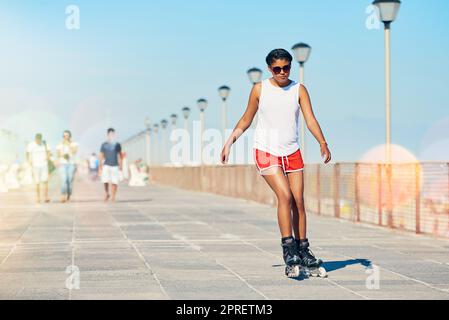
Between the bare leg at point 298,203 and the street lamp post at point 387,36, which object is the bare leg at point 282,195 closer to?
the bare leg at point 298,203

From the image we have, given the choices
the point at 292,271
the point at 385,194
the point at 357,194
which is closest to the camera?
the point at 292,271

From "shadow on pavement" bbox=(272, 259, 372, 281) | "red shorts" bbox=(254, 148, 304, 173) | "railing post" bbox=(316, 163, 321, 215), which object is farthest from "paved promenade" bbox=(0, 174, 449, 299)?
"railing post" bbox=(316, 163, 321, 215)

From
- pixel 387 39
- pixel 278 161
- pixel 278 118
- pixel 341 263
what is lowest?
pixel 341 263

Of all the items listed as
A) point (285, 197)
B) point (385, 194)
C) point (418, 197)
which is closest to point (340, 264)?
point (285, 197)

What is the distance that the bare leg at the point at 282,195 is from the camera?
8.21m

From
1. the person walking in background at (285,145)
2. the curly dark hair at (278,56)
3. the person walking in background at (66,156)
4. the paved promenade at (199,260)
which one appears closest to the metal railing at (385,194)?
the paved promenade at (199,260)

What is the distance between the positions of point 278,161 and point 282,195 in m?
0.30

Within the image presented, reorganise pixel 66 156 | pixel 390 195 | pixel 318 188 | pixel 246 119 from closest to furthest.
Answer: pixel 246 119, pixel 390 195, pixel 318 188, pixel 66 156

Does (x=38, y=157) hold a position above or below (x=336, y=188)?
above

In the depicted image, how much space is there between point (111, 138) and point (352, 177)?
7.58 metres

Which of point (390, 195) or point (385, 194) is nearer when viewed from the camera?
point (390, 195)

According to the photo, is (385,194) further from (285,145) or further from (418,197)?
(285,145)

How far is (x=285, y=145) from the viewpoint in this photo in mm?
8273
